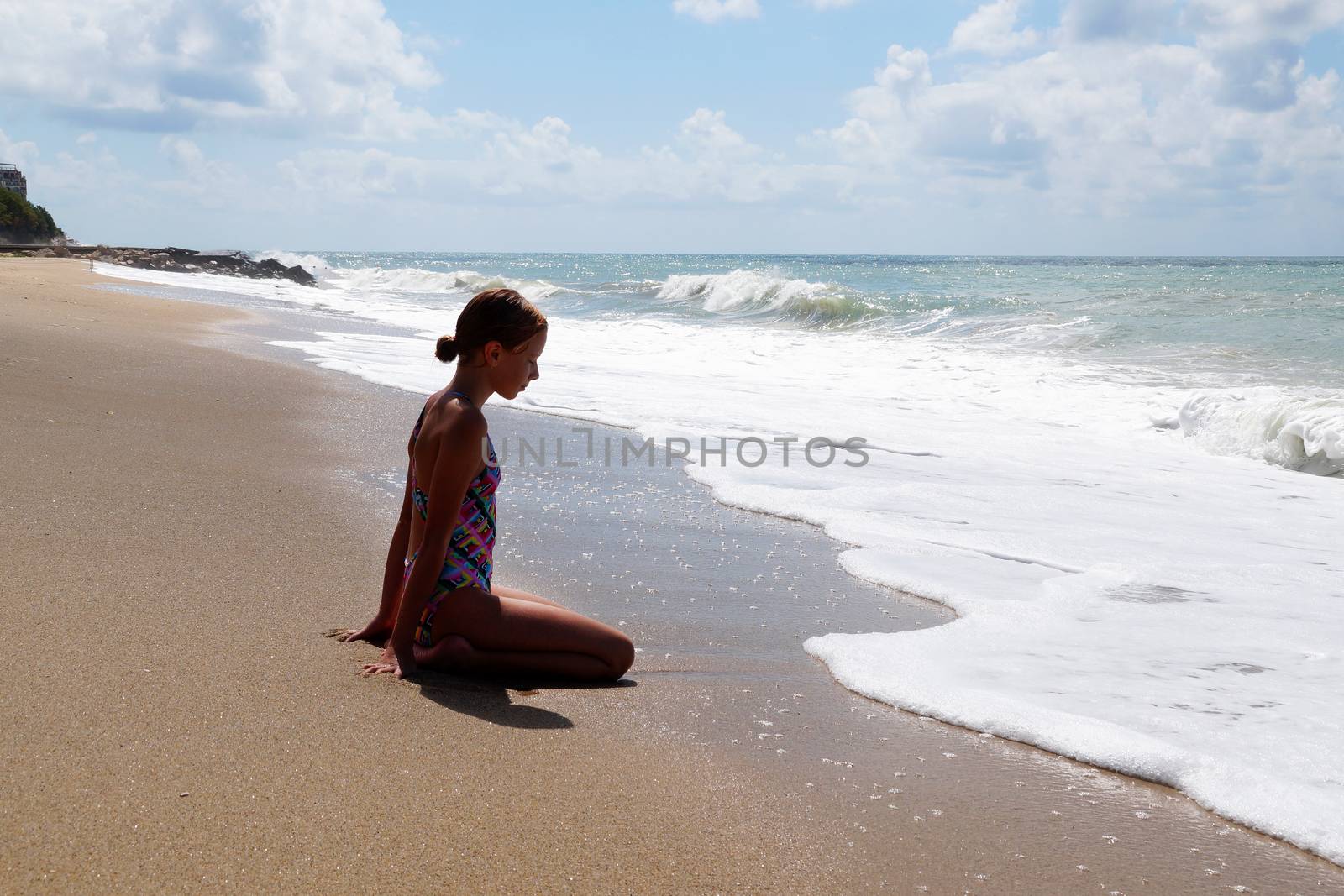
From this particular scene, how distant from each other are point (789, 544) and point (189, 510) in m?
2.74

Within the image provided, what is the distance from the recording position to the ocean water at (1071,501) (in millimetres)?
3197

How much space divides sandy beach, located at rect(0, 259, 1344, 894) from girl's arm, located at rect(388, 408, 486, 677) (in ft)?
0.51

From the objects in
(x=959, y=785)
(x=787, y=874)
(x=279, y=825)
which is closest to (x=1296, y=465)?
(x=959, y=785)

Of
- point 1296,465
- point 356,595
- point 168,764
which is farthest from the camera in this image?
point 1296,465

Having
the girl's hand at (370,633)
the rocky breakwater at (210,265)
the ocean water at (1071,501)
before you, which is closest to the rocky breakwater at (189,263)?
the rocky breakwater at (210,265)

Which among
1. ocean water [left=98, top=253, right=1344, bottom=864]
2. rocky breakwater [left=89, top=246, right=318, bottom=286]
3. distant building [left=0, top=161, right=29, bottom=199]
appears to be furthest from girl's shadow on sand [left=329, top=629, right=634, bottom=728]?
distant building [left=0, top=161, right=29, bottom=199]

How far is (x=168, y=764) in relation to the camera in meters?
2.38

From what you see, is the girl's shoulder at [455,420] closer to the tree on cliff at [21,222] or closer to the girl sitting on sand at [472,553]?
the girl sitting on sand at [472,553]

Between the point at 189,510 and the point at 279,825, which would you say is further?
the point at 189,510

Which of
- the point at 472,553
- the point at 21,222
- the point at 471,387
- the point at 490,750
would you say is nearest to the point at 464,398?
the point at 471,387

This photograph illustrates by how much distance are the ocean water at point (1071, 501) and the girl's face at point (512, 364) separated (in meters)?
1.40

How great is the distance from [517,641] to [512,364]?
827 millimetres

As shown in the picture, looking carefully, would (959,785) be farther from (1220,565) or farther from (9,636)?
(1220,565)

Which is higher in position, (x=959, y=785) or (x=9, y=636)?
(x=9, y=636)
